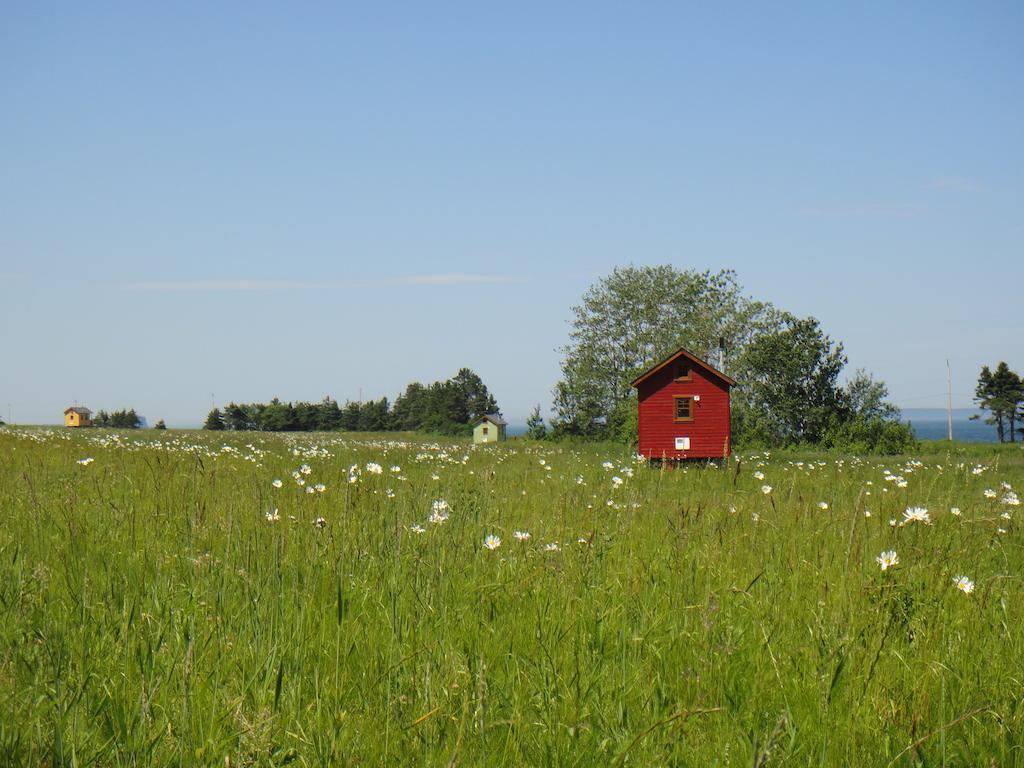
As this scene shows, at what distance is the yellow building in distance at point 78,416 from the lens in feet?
362

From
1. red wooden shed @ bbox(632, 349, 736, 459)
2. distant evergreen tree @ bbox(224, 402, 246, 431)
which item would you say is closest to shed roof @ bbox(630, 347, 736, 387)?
red wooden shed @ bbox(632, 349, 736, 459)

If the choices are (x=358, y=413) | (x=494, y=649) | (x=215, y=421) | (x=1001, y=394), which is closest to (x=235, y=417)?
(x=215, y=421)

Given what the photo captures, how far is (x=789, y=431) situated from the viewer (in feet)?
148

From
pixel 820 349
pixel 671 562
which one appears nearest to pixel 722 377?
pixel 820 349

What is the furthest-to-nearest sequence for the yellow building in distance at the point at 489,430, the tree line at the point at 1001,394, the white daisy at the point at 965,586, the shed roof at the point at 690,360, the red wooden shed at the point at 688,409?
1. the tree line at the point at 1001,394
2. the yellow building in distance at the point at 489,430
3. the red wooden shed at the point at 688,409
4. the shed roof at the point at 690,360
5. the white daisy at the point at 965,586

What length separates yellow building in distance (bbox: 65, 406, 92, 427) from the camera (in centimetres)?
11030

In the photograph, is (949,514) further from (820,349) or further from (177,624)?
(820,349)

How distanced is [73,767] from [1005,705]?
3047mm

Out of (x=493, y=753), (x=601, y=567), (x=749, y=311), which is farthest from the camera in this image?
(x=749, y=311)

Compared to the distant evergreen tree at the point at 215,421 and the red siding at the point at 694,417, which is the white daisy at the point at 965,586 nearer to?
the red siding at the point at 694,417

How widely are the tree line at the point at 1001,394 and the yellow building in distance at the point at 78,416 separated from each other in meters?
112

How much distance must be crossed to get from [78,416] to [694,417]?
344 ft

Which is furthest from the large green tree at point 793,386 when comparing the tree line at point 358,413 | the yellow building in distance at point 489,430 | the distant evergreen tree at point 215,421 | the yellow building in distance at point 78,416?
the yellow building in distance at point 78,416

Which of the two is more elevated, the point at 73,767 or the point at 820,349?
the point at 820,349
